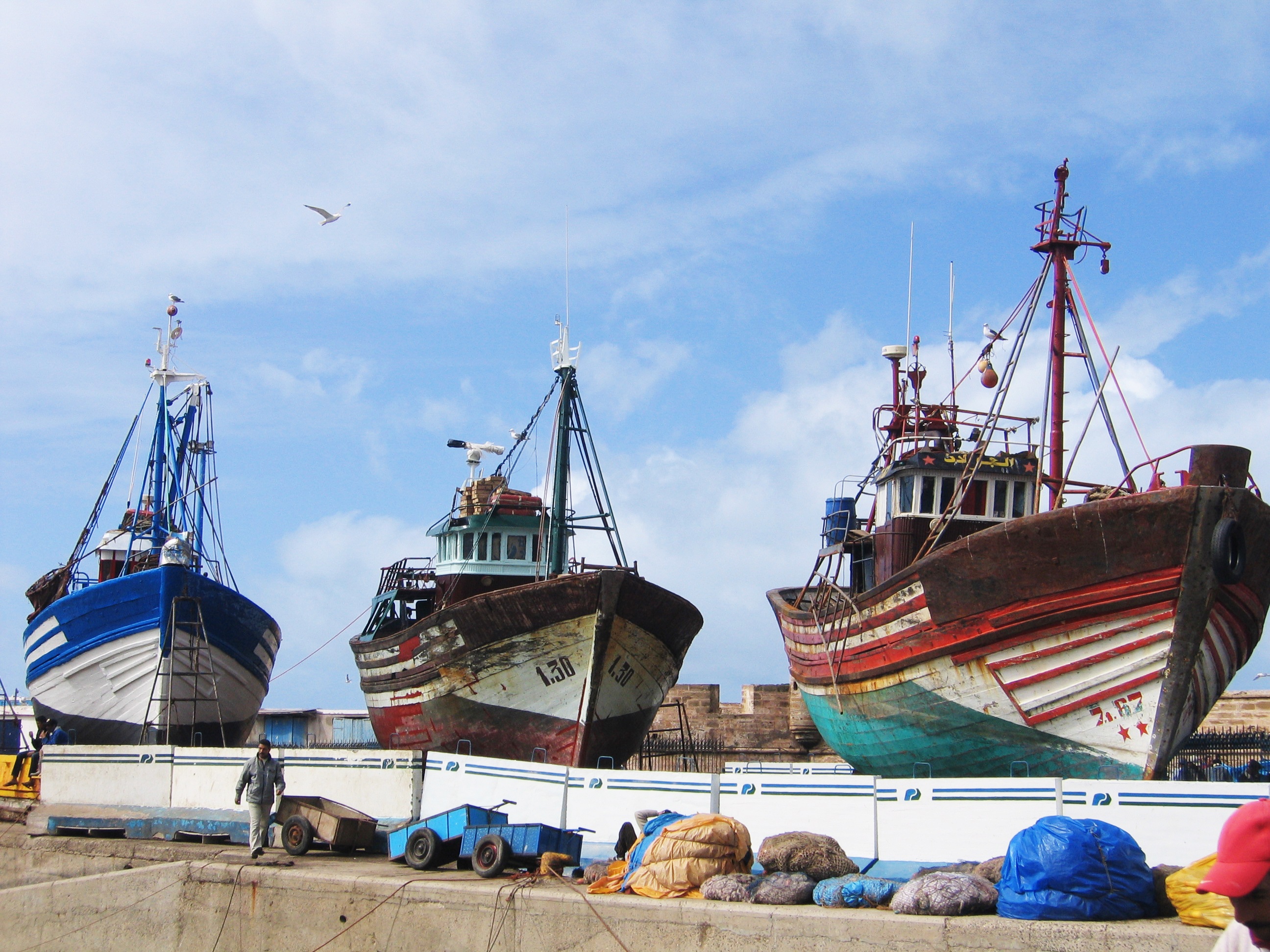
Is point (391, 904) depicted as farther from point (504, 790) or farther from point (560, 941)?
point (504, 790)

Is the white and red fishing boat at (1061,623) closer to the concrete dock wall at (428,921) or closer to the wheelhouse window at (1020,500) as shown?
the wheelhouse window at (1020,500)

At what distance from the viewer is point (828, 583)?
66.6 feet

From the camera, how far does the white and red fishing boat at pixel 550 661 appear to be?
760 inches

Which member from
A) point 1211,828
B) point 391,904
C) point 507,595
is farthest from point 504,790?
point 1211,828

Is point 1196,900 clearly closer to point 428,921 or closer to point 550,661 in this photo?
point 428,921

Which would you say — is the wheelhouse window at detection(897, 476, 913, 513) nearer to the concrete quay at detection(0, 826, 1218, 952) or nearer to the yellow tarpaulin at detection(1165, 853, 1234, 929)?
the concrete quay at detection(0, 826, 1218, 952)

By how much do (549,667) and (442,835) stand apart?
741cm

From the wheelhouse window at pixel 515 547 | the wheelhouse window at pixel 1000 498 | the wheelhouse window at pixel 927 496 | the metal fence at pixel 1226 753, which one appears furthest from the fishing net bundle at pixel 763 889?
the wheelhouse window at pixel 515 547

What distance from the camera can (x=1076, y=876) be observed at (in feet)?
27.1

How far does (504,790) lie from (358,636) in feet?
42.4

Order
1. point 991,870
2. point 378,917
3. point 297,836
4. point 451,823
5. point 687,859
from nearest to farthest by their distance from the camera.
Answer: point 991,870 < point 687,859 < point 378,917 < point 451,823 < point 297,836

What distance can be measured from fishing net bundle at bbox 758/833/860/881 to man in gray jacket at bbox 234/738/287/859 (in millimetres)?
5458

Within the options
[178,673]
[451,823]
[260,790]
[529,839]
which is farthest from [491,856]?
[178,673]

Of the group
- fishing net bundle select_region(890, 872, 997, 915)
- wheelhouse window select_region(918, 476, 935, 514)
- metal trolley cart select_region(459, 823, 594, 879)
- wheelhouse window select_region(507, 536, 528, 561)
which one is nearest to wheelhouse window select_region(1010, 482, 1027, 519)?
wheelhouse window select_region(918, 476, 935, 514)
